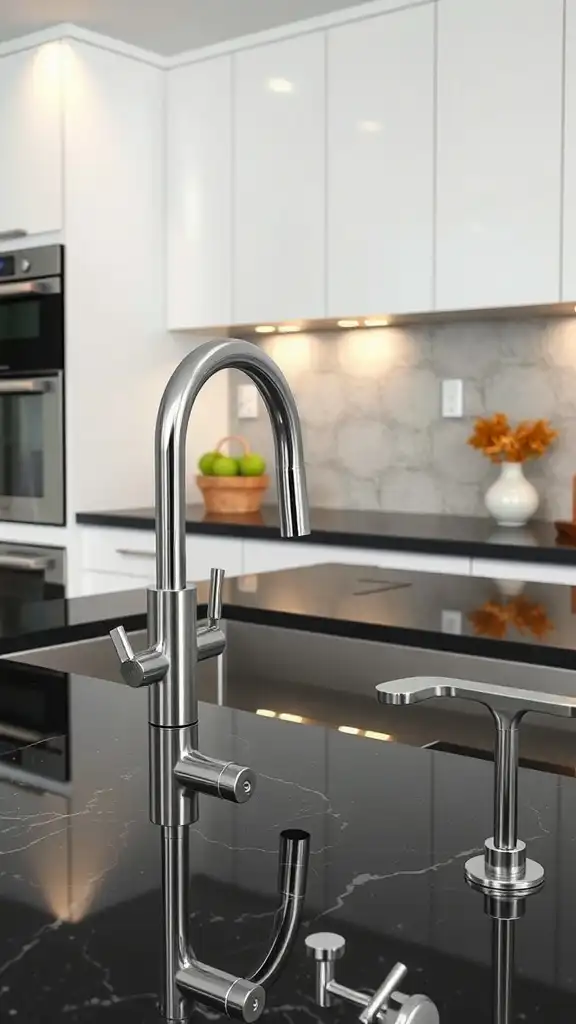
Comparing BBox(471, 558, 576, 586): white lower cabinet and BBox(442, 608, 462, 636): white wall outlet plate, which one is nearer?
BBox(442, 608, 462, 636): white wall outlet plate

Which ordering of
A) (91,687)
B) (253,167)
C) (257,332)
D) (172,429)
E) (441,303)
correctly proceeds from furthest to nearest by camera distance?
(257,332) < (253,167) < (441,303) < (91,687) < (172,429)

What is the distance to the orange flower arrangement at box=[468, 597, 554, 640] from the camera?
62.8 inches

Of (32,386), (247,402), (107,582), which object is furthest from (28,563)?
(247,402)

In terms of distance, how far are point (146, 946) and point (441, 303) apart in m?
2.79

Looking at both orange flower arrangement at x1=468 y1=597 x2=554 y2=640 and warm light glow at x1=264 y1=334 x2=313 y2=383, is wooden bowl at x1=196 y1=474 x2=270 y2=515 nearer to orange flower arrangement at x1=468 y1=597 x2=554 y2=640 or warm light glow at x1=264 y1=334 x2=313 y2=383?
warm light glow at x1=264 y1=334 x2=313 y2=383

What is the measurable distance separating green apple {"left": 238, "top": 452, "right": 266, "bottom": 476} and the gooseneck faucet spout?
9.64 feet

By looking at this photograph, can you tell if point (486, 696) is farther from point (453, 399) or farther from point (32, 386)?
point (32, 386)

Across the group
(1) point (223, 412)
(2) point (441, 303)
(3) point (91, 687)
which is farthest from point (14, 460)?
(3) point (91, 687)

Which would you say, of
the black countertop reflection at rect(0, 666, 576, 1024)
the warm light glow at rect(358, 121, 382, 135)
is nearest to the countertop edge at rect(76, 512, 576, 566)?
the warm light glow at rect(358, 121, 382, 135)

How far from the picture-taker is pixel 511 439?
129 inches

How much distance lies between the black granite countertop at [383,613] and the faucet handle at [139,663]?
0.72 metres

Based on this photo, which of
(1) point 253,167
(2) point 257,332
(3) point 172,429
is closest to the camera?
(3) point 172,429

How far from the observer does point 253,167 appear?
3672 mm

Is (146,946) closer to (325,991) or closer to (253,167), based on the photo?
(325,991)
